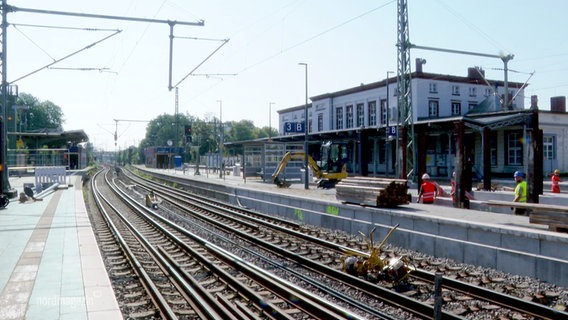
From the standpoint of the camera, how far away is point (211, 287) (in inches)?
354

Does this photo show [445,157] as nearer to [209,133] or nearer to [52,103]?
[209,133]

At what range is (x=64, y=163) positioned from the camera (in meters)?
45.2

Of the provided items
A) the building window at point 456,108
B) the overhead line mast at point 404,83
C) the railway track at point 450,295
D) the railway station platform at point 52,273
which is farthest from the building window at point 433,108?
the railway station platform at point 52,273

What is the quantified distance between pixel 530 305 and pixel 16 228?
12918mm

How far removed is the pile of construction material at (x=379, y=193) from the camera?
47.3 feet

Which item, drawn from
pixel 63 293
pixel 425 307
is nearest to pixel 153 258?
pixel 63 293

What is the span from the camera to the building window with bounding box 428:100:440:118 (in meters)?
50.1

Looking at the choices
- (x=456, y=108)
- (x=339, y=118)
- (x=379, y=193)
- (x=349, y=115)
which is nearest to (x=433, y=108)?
(x=456, y=108)

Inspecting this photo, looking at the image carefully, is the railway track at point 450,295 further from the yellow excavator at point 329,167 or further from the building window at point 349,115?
the building window at point 349,115

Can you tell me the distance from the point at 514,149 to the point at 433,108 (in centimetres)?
1278

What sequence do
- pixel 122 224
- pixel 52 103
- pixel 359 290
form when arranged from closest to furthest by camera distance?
pixel 359 290, pixel 122 224, pixel 52 103

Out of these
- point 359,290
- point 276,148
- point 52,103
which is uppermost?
point 52,103

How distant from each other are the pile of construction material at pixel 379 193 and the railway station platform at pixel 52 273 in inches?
298

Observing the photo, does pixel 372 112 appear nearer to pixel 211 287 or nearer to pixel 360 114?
pixel 360 114
